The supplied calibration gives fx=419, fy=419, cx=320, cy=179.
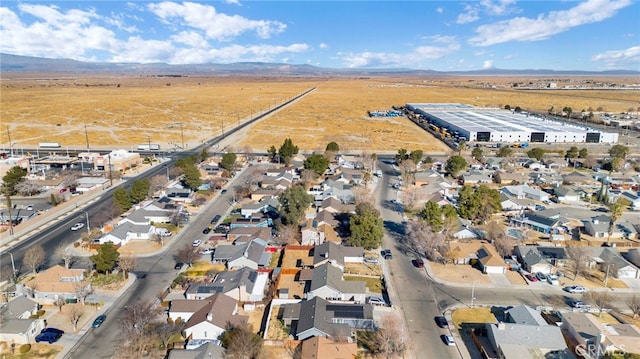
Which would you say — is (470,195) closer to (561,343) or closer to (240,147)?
(561,343)

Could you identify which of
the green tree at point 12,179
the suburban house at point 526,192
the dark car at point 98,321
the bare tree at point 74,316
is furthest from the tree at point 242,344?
the green tree at point 12,179

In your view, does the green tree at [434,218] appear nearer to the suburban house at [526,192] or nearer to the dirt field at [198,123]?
the suburban house at [526,192]

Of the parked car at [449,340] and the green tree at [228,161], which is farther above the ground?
the green tree at [228,161]

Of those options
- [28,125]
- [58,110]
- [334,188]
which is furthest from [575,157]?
[58,110]

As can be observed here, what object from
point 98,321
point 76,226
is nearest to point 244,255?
A: point 98,321

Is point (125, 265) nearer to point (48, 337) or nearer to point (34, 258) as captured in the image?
point (34, 258)

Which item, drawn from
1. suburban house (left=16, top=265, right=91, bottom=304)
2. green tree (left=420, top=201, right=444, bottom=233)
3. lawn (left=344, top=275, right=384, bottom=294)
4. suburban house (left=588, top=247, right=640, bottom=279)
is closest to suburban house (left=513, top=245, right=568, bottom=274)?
suburban house (left=588, top=247, right=640, bottom=279)
